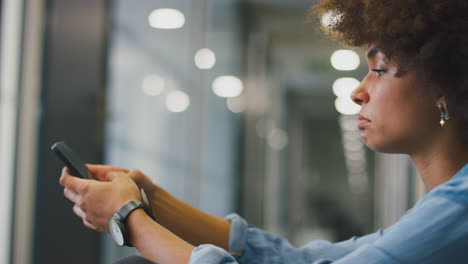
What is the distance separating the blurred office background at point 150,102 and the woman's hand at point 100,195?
1.83 ft

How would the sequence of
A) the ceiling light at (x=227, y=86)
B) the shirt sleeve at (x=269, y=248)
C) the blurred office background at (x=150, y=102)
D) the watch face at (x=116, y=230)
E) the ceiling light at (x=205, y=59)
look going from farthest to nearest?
the ceiling light at (x=227, y=86), the ceiling light at (x=205, y=59), the blurred office background at (x=150, y=102), the shirt sleeve at (x=269, y=248), the watch face at (x=116, y=230)

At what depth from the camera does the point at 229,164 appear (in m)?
5.02

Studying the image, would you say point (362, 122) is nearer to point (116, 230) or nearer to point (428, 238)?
point (428, 238)

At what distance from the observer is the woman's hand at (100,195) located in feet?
3.12

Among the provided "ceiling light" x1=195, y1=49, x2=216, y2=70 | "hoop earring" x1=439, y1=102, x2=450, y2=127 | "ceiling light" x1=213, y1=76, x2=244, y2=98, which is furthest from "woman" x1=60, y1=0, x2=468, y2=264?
"ceiling light" x1=213, y1=76, x2=244, y2=98

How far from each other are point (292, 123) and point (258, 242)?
10.1m

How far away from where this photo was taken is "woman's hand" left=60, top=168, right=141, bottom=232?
0.95 metres

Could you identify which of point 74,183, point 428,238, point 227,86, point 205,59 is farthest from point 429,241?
point 227,86

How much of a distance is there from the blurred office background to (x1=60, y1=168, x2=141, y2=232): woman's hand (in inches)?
21.9

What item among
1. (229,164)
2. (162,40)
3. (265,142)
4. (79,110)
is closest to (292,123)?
(265,142)

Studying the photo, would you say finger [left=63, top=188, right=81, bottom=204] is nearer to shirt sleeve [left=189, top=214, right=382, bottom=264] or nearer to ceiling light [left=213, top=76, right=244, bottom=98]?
shirt sleeve [left=189, top=214, right=382, bottom=264]

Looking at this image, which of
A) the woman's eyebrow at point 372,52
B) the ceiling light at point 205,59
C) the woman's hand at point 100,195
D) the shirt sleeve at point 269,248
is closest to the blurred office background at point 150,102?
the ceiling light at point 205,59

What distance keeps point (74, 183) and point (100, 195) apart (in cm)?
6

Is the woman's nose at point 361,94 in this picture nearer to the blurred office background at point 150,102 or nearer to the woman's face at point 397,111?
the woman's face at point 397,111
